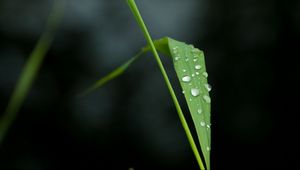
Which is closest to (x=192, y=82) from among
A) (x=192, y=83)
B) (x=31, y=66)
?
(x=192, y=83)

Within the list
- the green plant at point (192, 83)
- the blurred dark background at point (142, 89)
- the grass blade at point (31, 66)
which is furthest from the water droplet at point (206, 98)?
the blurred dark background at point (142, 89)

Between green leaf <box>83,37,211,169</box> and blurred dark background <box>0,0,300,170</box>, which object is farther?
blurred dark background <box>0,0,300,170</box>

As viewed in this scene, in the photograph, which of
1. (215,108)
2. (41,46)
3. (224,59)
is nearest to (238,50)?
(224,59)

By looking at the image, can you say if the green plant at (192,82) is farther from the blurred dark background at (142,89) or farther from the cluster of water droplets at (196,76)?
the blurred dark background at (142,89)

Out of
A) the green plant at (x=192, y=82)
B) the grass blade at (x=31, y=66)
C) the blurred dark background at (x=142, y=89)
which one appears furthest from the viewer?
the blurred dark background at (x=142, y=89)

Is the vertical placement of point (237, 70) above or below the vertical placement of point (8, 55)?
below

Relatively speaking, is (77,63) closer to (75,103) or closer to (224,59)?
(75,103)

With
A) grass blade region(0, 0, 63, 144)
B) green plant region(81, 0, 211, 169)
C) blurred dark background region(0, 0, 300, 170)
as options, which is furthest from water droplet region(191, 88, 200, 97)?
blurred dark background region(0, 0, 300, 170)

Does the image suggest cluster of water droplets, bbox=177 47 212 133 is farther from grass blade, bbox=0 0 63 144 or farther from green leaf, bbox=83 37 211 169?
grass blade, bbox=0 0 63 144
